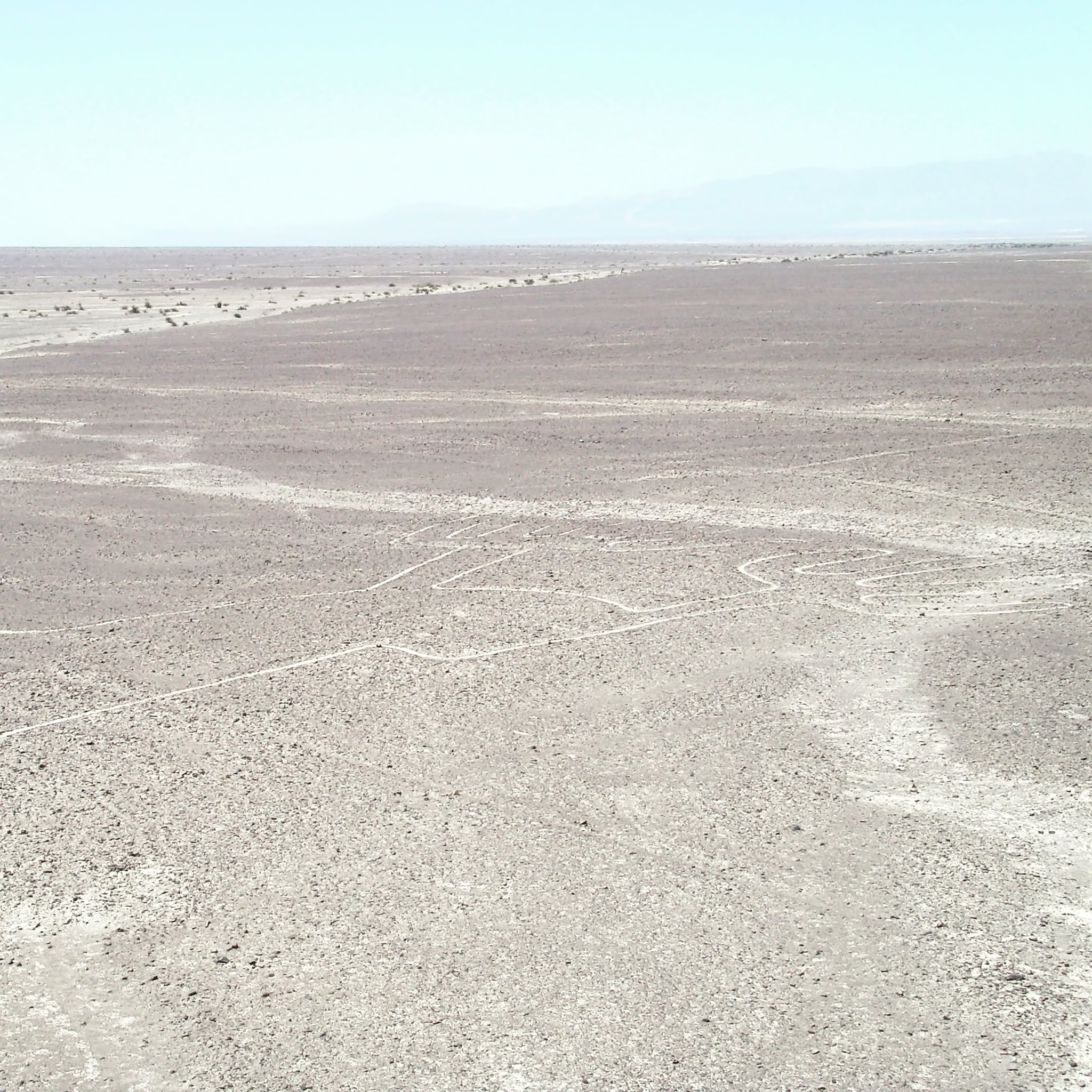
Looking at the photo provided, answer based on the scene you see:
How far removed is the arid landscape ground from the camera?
498 centimetres

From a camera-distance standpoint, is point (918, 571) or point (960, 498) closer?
point (918, 571)

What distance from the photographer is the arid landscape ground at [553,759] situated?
4984 mm

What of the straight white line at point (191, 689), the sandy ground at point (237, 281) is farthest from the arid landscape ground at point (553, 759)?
the sandy ground at point (237, 281)

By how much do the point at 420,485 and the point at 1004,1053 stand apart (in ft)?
39.0

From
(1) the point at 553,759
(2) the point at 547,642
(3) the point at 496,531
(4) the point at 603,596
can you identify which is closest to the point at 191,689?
(2) the point at 547,642

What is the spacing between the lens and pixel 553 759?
7.53m

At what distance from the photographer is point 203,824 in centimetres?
677

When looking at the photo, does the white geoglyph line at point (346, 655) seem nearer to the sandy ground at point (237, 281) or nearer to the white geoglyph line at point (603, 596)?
the white geoglyph line at point (603, 596)

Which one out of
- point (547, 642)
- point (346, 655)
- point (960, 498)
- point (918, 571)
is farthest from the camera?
point (960, 498)

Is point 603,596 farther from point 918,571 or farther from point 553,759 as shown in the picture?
point 553,759

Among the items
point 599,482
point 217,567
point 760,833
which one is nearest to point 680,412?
point 599,482

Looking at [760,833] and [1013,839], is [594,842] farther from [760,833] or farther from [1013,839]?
[1013,839]

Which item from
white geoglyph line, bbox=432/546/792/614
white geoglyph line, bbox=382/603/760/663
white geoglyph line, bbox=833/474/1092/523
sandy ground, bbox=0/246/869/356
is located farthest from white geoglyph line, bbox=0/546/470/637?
sandy ground, bbox=0/246/869/356

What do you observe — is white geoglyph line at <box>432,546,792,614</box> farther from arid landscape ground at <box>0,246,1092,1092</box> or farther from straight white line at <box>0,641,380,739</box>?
straight white line at <box>0,641,380,739</box>
